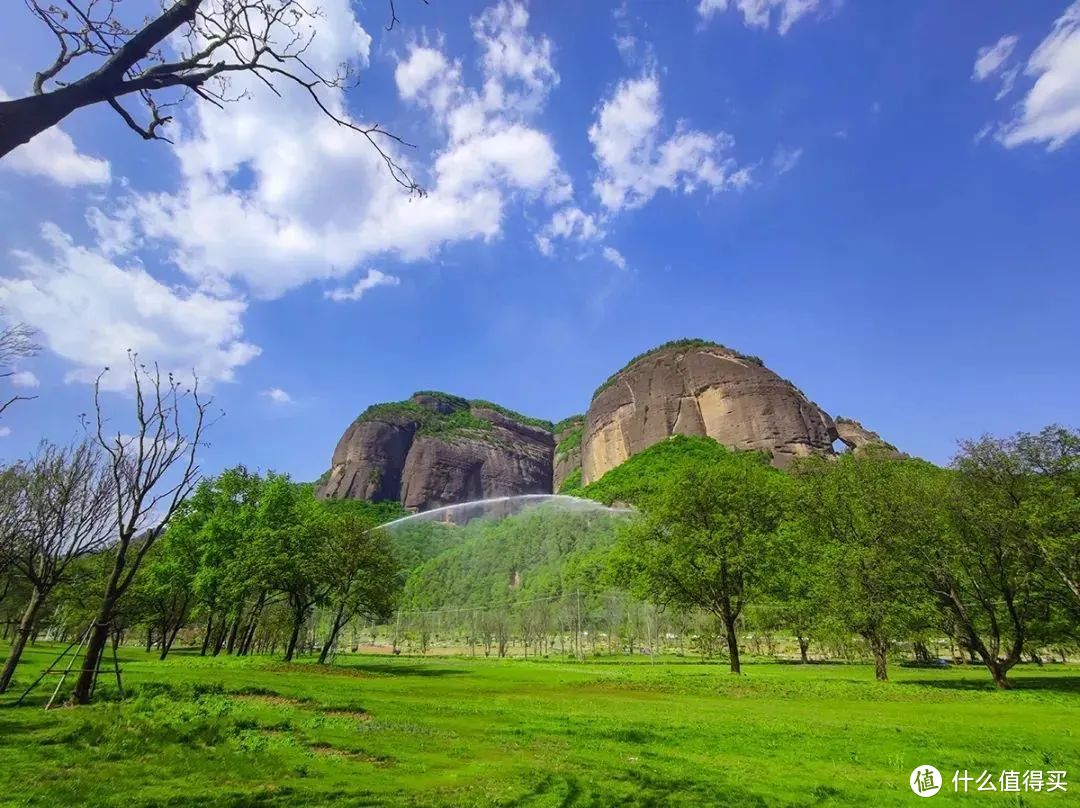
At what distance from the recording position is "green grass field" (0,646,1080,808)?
8.28m

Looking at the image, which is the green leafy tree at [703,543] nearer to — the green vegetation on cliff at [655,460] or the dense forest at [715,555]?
the dense forest at [715,555]

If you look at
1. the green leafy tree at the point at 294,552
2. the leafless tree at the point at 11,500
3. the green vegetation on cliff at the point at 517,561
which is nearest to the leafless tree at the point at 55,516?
the leafless tree at the point at 11,500

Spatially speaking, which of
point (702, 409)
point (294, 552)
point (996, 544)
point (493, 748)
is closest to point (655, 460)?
point (702, 409)

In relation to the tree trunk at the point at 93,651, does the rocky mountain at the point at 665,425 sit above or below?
above

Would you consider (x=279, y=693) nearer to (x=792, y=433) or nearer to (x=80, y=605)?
(x=80, y=605)

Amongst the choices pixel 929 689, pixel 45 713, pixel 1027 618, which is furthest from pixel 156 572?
pixel 1027 618

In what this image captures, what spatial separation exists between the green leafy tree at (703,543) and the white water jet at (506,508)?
6421 centimetres

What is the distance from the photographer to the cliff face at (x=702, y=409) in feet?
419

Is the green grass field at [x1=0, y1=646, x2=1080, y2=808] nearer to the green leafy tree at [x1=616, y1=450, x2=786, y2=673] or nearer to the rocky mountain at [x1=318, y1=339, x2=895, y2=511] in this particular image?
the green leafy tree at [x1=616, y1=450, x2=786, y2=673]

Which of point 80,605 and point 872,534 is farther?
point 80,605

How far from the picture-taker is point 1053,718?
60.2 ft

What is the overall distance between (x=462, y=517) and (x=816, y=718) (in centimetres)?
14545

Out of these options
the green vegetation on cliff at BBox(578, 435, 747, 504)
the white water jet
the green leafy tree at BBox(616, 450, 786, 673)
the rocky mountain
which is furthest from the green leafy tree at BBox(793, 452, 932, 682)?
the rocky mountain

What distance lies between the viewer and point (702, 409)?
13962cm
